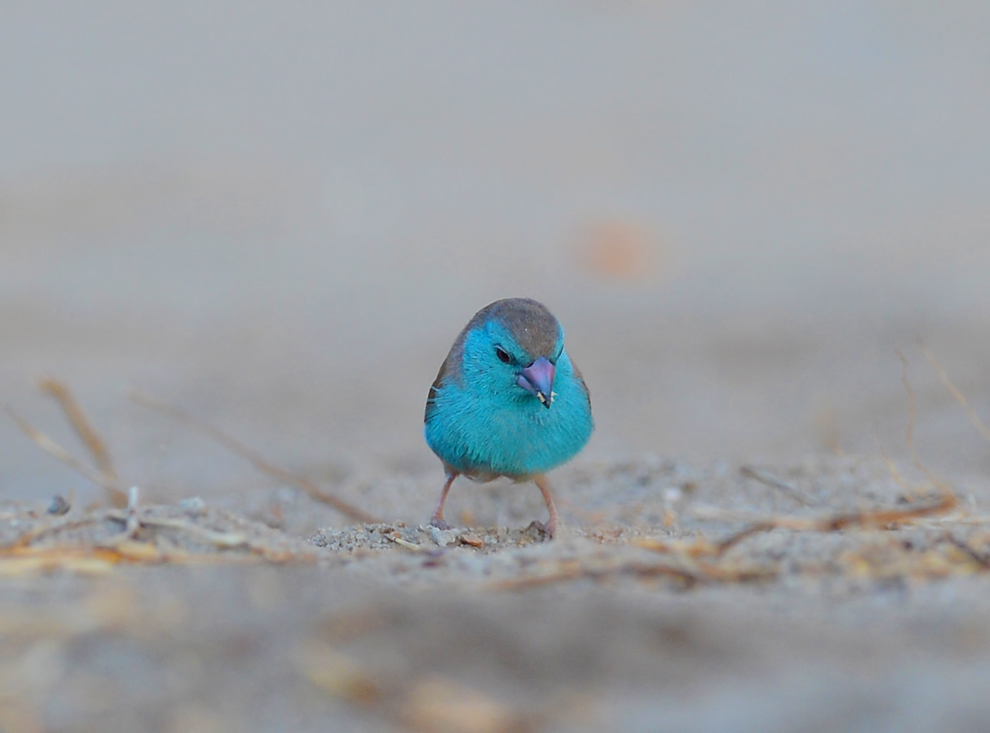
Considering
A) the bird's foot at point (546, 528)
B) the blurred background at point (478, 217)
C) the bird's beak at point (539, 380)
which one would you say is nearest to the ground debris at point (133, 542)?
the bird's foot at point (546, 528)

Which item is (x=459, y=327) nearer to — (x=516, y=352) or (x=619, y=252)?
(x=619, y=252)

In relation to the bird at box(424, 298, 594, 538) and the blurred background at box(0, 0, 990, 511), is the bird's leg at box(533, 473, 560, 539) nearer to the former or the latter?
the bird at box(424, 298, 594, 538)

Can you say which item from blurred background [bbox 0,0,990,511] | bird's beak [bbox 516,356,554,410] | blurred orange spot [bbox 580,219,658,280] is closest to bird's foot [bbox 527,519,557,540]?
bird's beak [bbox 516,356,554,410]

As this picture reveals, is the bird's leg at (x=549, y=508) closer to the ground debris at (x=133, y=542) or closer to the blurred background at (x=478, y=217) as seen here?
the blurred background at (x=478, y=217)

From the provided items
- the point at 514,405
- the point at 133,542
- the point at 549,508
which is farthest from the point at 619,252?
the point at 133,542

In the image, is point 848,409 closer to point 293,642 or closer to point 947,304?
point 947,304

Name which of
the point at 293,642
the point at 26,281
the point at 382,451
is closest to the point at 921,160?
the point at 382,451
